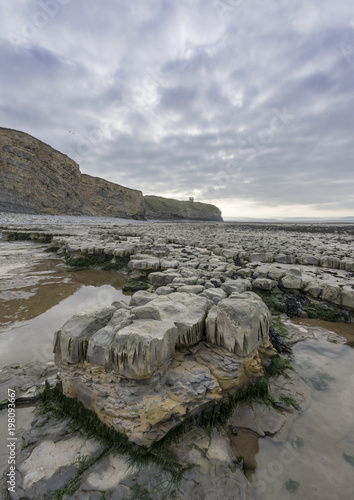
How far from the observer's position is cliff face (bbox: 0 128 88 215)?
44719mm

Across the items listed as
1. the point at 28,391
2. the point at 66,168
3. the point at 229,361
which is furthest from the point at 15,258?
the point at 66,168

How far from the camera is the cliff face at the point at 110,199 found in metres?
68.1

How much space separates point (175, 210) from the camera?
119 meters

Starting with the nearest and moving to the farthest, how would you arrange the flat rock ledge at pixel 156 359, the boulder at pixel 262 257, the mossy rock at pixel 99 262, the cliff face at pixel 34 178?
1. the flat rock ledge at pixel 156 359
2. the boulder at pixel 262 257
3. the mossy rock at pixel 99 262
4. the cliff face at pixel 34 178

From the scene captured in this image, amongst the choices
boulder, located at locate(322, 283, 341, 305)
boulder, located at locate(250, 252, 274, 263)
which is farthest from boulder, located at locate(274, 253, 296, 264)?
boulder, located at locate(322, 283, 341, 305)

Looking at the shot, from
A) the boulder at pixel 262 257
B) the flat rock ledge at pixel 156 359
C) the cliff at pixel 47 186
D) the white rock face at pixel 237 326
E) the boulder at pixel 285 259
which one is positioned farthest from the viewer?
the cliff at pixel 47 186

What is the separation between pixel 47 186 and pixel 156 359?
Result: 200 feet

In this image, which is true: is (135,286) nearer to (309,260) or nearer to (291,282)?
(291,282)

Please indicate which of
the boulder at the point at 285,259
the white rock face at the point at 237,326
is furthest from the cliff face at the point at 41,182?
the white rock face at the point at 237,326

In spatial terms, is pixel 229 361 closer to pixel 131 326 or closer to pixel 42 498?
pixel 131 326

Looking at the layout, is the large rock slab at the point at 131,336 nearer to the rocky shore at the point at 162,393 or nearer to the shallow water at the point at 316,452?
the rocky shore at the point at 162,393

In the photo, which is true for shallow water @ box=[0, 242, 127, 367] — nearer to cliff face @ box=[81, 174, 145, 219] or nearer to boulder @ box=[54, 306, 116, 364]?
boulder @ box=[54, 306, 116, 364]

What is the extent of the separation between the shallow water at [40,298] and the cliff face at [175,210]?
84.5 metres

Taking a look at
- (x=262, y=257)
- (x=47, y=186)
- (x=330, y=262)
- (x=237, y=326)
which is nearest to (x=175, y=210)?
(x=47, y=186)
